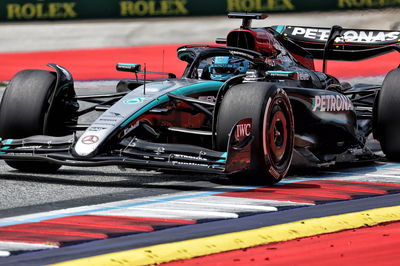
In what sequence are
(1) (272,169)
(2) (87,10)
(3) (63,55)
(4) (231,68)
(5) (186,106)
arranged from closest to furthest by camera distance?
(1) (272,169) < (5) (186,106) < (4) (231,68) < (3) (63,55) < (2) (87,10)

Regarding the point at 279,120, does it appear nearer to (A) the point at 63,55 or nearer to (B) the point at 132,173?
(B) the point at 132,173

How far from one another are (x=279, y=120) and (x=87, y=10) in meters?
18.6

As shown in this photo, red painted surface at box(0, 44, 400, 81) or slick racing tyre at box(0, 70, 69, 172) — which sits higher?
slick racing tyre at box(0, 70, 69, 172)

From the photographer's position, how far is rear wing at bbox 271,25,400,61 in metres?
11.3

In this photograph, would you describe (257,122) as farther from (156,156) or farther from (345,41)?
(345,41)

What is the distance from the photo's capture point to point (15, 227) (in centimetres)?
613

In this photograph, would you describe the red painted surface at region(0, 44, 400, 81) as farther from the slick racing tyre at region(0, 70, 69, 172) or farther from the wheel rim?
the wheel rim

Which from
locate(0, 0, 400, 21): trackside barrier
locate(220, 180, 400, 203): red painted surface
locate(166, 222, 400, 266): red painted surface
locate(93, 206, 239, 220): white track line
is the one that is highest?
locate(0, 0, 400, 21): trackside barrier

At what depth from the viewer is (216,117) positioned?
8.30 m

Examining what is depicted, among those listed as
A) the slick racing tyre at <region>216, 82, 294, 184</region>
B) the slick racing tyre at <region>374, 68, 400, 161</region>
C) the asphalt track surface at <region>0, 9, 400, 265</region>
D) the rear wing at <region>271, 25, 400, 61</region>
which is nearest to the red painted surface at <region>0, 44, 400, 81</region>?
the rear wing at <region>271, 25, 400, 61</region>

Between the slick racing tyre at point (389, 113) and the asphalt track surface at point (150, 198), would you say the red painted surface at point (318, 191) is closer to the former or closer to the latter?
the asphalt track surface at point (150, 198)

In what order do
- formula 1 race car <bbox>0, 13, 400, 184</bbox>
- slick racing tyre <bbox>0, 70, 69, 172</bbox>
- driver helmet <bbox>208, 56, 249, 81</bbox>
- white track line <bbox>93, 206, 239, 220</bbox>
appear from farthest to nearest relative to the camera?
driver helmet <bbox>208, 56, 249, 81</bbox>, slick racing tyre <bbox>0, 70, 69, 172</bbox>, formula 1 race car <bbox>0, 13, 400, 184</bbox>, white track line <bbox>93, 206, 239, 220</bbox>

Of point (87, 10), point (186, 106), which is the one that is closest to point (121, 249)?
point (186, 106)

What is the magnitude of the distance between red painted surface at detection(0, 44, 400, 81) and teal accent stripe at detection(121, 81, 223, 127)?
10605 mm
